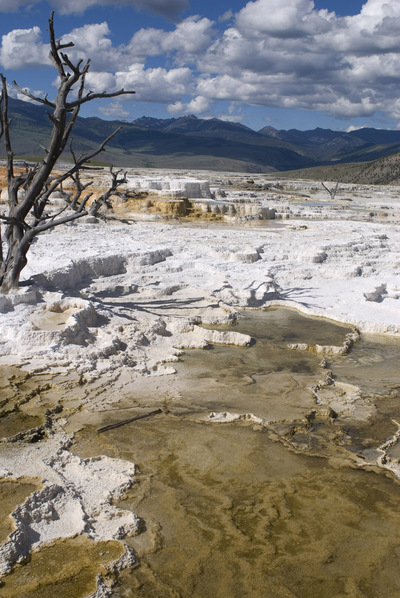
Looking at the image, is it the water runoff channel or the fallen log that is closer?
the water runoff channel

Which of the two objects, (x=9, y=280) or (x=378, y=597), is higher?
(x=9, y=280)

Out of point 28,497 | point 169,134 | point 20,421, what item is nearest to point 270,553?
point 28,497

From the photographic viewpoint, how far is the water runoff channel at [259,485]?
2713 millimetres

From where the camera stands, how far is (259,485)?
136 inches

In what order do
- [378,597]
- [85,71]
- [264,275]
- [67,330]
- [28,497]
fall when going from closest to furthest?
[378,597], [28,497], [67,330], [85,71], [264,275]

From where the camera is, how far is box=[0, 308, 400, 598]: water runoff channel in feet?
8.90


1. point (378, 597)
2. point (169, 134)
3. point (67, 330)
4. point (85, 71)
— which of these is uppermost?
point (169, 134)

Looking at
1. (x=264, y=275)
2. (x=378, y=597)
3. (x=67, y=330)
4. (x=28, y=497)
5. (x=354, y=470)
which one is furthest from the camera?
(x=264, y=275)

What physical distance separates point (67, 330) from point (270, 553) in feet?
10.6

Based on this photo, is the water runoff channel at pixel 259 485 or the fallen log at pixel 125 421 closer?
the water runoff channel at pixel 259 485

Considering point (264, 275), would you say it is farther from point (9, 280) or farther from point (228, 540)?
point (228, 540)

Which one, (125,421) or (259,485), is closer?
(259,485)

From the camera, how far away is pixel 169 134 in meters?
157

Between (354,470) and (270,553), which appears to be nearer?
(270,553)
